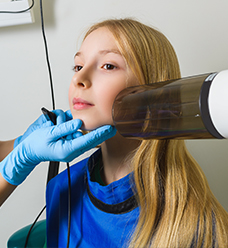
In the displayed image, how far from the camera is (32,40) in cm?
130

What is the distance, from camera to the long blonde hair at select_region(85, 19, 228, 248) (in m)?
0.76

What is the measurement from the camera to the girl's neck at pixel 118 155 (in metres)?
0.90

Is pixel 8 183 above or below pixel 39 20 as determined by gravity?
below

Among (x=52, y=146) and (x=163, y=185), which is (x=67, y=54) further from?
(x=163, y=185)

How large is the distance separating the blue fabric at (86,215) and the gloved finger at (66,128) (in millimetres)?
220

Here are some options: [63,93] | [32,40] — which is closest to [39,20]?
[32,40]

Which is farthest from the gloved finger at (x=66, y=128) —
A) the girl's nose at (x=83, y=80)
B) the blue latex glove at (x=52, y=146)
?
the girl's nose at (x=83, y=80)

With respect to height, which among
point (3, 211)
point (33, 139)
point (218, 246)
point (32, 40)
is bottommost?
point (3, 211)

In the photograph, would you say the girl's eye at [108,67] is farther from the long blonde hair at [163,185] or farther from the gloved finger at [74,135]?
the gloved finger at [74,135]

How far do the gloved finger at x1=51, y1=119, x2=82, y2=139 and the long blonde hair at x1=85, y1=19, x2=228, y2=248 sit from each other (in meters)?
0.22

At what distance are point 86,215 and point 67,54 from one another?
757mm

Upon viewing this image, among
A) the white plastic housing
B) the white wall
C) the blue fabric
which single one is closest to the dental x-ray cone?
the white plastic housing

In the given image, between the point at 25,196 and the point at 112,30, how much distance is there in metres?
1.02

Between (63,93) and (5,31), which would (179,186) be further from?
(5,31)
